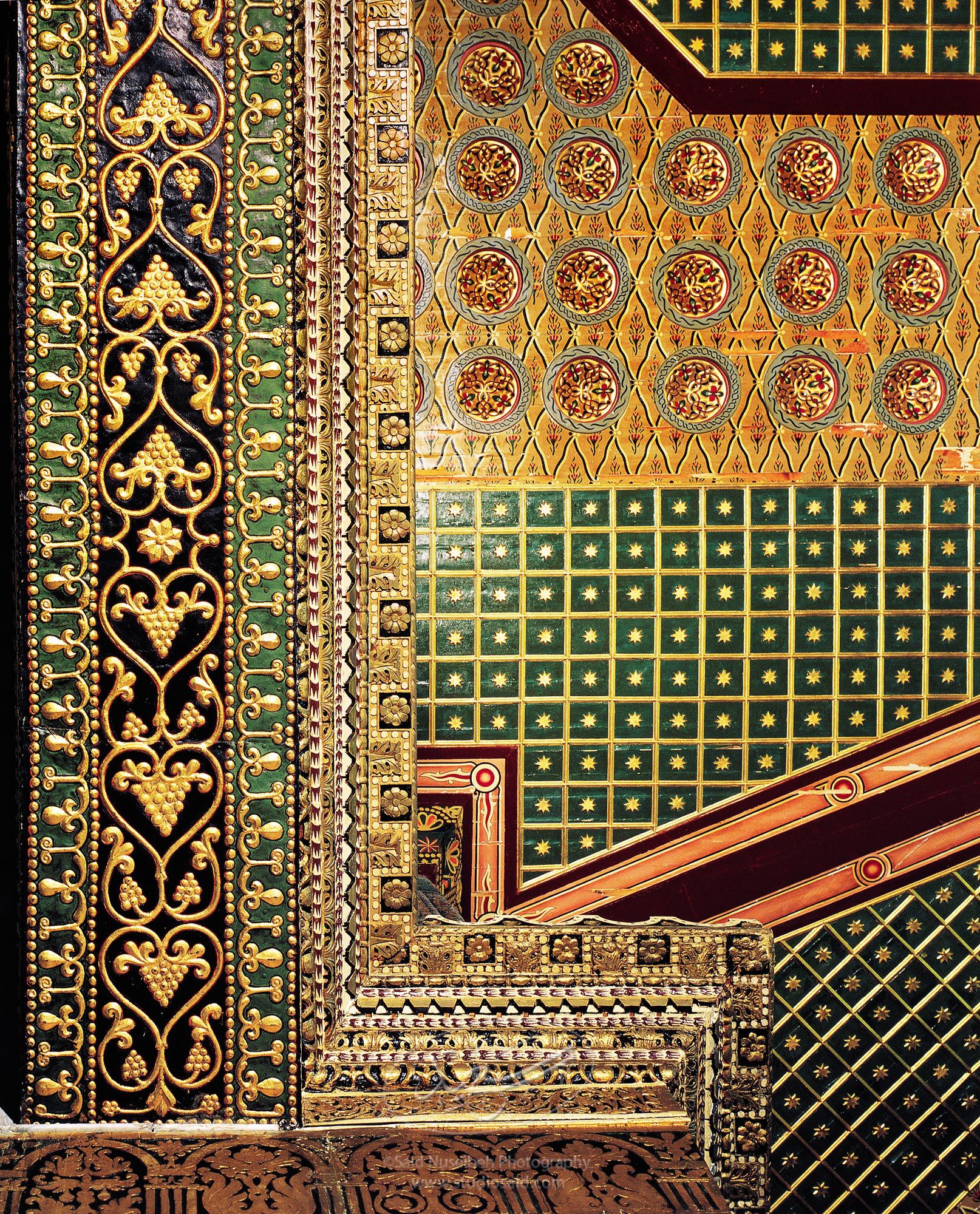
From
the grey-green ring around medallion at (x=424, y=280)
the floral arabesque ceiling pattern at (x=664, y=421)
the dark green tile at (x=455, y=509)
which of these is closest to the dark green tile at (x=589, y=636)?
the floral arabesque ceiling pattern at (x=664, y=421)

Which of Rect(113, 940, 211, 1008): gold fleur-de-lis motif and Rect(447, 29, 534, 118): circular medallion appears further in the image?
Rect(447, 29, 534, 118): circular medallion

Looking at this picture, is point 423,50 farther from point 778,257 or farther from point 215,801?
point 215,801

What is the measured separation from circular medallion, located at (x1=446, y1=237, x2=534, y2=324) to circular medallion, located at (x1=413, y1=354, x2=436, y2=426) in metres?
0.15

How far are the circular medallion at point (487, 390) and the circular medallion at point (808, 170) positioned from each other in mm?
744

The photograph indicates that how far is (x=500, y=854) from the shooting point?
218cm

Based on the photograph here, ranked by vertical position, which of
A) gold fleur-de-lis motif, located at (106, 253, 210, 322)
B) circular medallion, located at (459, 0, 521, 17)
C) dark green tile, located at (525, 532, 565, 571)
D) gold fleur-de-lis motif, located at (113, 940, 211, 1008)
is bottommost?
gold fleur-de-lis motif, located at (113, 940, 211, 1008)

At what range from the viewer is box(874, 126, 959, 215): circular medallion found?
2.20 m

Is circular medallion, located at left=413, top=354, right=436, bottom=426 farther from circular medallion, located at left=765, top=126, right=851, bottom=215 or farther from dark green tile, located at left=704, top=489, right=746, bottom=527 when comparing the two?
circular medallion, located at left=765, top=126, right=851, bottom=215

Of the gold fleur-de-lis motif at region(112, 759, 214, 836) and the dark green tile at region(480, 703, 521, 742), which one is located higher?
the dark green tile at region(480, 703, 521, 742)

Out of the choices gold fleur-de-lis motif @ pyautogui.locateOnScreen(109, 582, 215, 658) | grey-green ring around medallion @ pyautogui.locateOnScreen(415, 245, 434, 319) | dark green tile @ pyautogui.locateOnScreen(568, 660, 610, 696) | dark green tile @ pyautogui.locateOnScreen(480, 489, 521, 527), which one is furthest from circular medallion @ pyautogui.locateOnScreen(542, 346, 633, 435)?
gold fleur-de-lis motif @ pyautogui.locateOnScreen(109, 582, 215, 658)

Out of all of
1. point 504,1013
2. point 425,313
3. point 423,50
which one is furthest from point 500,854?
point 423,50

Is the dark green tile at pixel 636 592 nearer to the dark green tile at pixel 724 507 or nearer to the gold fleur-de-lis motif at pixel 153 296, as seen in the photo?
the dark green tile at pixel 724 507

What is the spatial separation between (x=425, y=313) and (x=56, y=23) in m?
0.95

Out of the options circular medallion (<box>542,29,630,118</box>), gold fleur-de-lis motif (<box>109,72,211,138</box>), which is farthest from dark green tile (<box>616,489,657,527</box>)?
gold fleur-de-lis motif (<box>109,72,211,138</box>)
